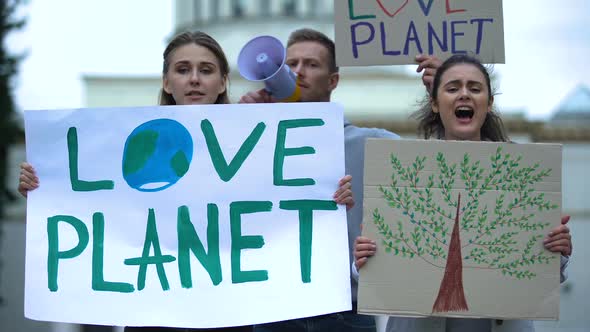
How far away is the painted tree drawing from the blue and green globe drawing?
0.71 meters

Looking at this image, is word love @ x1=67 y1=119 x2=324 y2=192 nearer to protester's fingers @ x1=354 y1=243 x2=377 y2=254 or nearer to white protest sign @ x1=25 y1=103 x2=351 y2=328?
white protest sign @ x1=25 y1=103 x2=351 y2=328

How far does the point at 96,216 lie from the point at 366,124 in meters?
21.5

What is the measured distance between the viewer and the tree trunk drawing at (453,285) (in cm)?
302

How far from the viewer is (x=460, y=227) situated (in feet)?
10.00

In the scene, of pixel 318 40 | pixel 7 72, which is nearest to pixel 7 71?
pixel 7 72

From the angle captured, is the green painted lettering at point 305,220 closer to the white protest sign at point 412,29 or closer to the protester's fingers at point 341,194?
the protester's fingers at point 341,194

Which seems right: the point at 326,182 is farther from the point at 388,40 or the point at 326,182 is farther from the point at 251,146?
the point at 388,40

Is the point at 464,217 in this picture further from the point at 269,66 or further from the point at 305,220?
the point at 269,66

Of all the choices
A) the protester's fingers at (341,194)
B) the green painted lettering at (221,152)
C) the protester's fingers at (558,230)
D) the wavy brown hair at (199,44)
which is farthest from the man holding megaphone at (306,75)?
the protester's fingers at (558,230)

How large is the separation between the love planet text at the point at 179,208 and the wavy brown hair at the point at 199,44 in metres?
0.25

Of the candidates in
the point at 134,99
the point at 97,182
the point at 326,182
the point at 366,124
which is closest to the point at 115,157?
the point at 97,182

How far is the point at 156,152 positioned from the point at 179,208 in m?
0.22

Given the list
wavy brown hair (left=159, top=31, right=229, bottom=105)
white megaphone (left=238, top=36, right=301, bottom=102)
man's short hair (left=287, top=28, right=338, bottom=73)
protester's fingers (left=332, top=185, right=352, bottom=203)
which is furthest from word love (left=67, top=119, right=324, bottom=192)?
man's short hair (left=287, top=28, right=338, bottom=73)

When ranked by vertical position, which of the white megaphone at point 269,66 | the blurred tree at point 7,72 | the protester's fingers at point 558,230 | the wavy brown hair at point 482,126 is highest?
the blurred tree at point 7,72
